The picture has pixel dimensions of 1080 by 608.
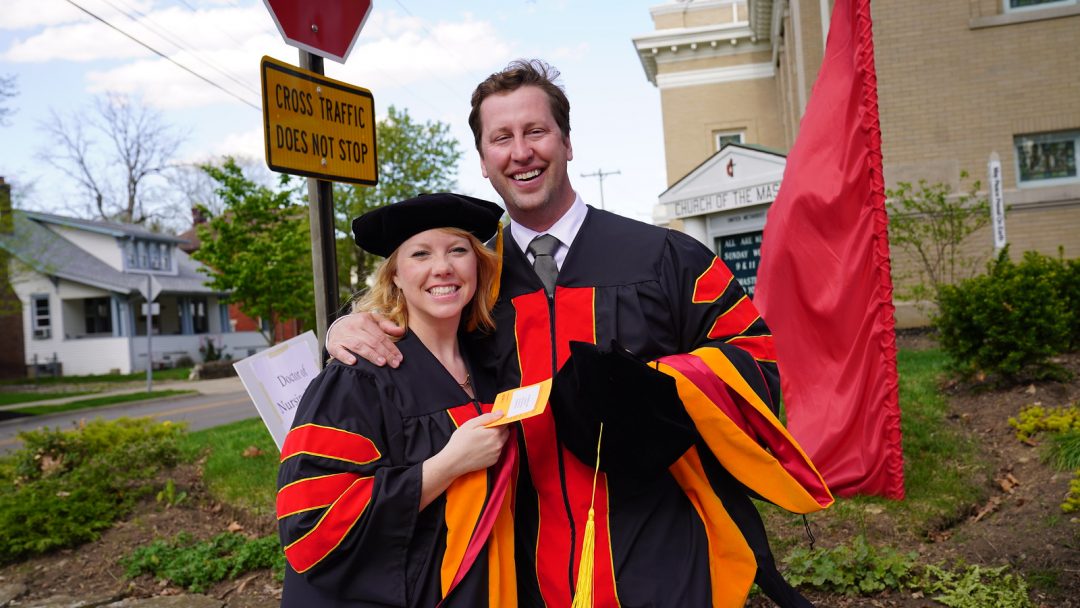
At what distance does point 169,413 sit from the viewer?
55.2 ft

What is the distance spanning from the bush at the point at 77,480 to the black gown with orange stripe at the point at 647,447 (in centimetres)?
429

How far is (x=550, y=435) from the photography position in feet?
7.44

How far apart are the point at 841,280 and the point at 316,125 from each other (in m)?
3.22

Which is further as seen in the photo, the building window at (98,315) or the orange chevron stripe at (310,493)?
the building window at (98,315)

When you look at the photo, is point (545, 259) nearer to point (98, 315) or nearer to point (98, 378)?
point (98, 378)

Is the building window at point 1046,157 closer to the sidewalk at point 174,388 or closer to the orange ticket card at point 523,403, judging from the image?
the orange ticket card at point 523,403

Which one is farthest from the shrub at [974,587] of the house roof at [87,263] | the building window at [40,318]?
the building window at [40,318]

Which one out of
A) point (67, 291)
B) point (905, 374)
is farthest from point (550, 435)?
point (67, 291)

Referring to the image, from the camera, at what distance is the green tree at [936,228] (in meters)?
10.5

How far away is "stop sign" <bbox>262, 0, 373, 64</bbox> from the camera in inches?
113

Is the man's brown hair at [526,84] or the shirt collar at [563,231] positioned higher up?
the man's brown hair at [526,84]

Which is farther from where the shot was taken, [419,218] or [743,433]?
[419,218]

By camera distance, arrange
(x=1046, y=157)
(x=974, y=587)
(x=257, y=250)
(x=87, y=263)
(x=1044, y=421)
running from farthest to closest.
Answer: (x=87, y=263), (x=257, y=250), (x=1046, y=157), (x=1044, y=421), (x=974, y=587)

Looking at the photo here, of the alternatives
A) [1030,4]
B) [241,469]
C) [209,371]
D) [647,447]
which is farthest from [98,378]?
[647,447]
